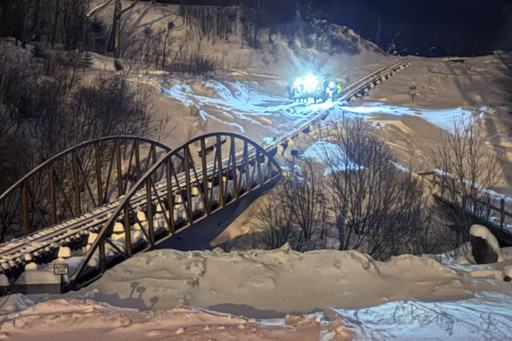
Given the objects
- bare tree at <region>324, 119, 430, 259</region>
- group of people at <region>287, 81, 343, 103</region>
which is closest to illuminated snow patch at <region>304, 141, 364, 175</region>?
bare tree at <region>324, 119, 430, 259</region>

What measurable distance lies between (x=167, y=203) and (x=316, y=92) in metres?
20.7

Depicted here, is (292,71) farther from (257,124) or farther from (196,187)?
(196,187)

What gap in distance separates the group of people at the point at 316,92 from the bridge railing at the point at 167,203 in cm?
1364

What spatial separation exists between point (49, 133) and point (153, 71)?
479 inches

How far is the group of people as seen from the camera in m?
35.8

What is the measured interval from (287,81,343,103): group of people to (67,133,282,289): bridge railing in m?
13.6

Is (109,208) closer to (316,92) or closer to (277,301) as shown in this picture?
(277,301)

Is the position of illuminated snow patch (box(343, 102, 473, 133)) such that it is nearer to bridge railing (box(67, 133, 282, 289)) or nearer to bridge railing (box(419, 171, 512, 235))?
bridge railing (box(419, 171, 512, 235))

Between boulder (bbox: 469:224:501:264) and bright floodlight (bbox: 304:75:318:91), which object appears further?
bright floodlight (bbox: 304:75:318:91)

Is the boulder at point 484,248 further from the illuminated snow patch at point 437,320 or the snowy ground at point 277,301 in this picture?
the illuminated snow patch at point 437,320

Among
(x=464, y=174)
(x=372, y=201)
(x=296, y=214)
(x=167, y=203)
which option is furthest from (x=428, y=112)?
(x=167, y=203)

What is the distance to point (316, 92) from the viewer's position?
35.8 m

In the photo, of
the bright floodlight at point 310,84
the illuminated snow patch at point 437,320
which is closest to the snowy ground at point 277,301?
the illuminated snow patch at point 437,320

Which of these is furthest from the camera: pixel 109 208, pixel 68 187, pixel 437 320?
pixel 68 187
